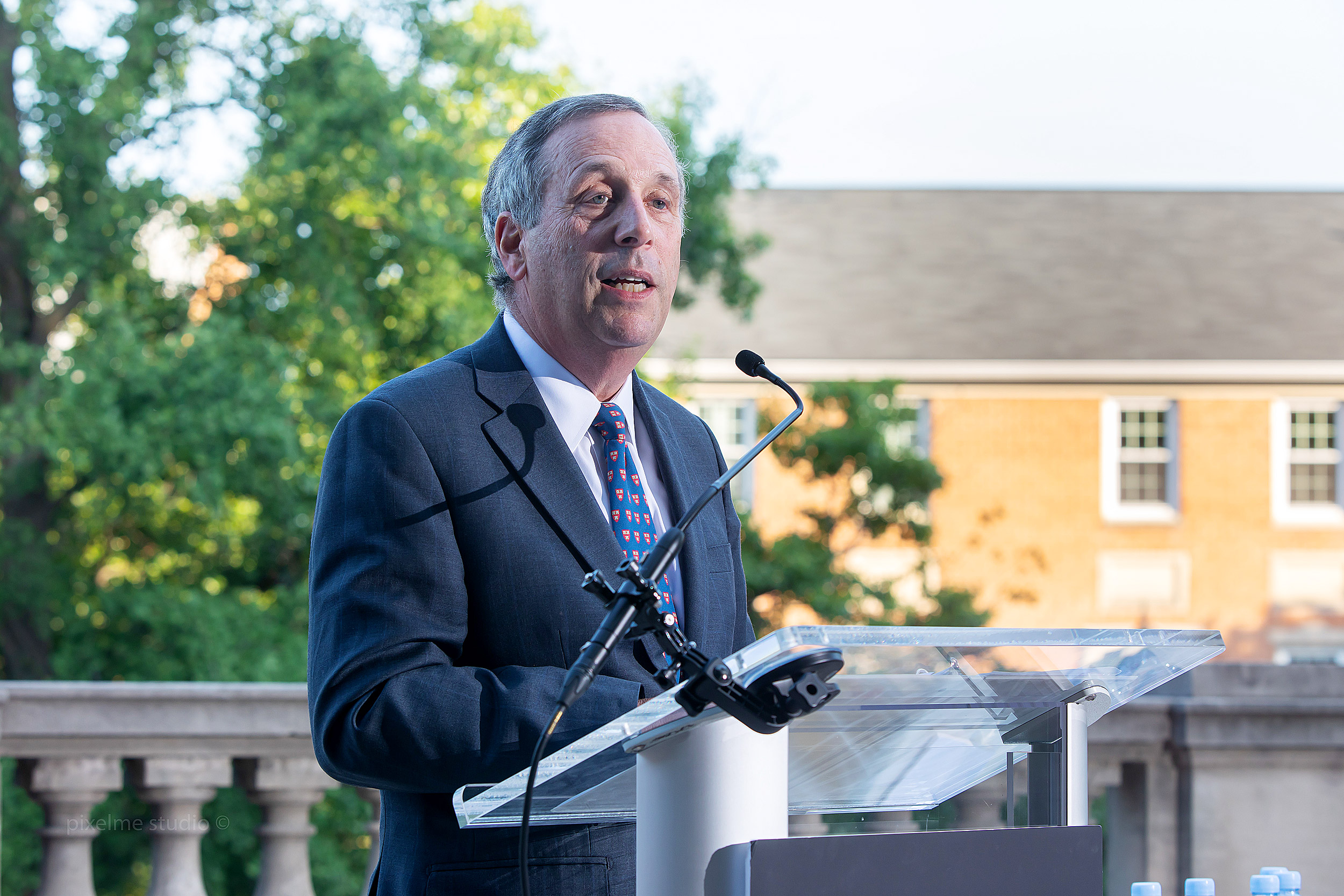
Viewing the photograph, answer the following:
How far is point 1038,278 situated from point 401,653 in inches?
792

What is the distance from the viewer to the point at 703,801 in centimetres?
Answer: 118

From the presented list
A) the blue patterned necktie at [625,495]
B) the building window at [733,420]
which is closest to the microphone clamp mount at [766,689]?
the blue patterned necktie at [625,495]

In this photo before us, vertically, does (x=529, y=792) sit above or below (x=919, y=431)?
below

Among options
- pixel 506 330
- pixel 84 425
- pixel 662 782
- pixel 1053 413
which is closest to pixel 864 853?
pixel 662 782

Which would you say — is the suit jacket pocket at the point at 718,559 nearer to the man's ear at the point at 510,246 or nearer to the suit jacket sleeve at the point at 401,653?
the suit jacket sleeve at the point at 401,653

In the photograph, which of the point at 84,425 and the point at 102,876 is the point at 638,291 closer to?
the point at 84,425

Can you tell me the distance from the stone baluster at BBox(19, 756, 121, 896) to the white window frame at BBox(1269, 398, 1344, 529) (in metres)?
19.4

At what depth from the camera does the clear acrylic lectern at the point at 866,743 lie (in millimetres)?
1177

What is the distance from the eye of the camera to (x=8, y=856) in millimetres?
9586

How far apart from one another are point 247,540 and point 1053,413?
1268cm

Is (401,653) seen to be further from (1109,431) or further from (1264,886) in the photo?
(1109,431)

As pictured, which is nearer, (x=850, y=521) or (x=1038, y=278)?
(x=850, y=521)

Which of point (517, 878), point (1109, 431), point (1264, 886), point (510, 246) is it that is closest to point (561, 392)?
point (510, 246)

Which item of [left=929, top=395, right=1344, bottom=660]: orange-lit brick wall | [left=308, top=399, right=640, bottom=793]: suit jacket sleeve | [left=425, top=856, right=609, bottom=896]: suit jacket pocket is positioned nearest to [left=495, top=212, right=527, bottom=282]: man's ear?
[left=308, top=399, right=640, bottom=793]: suit jacket sleeve
